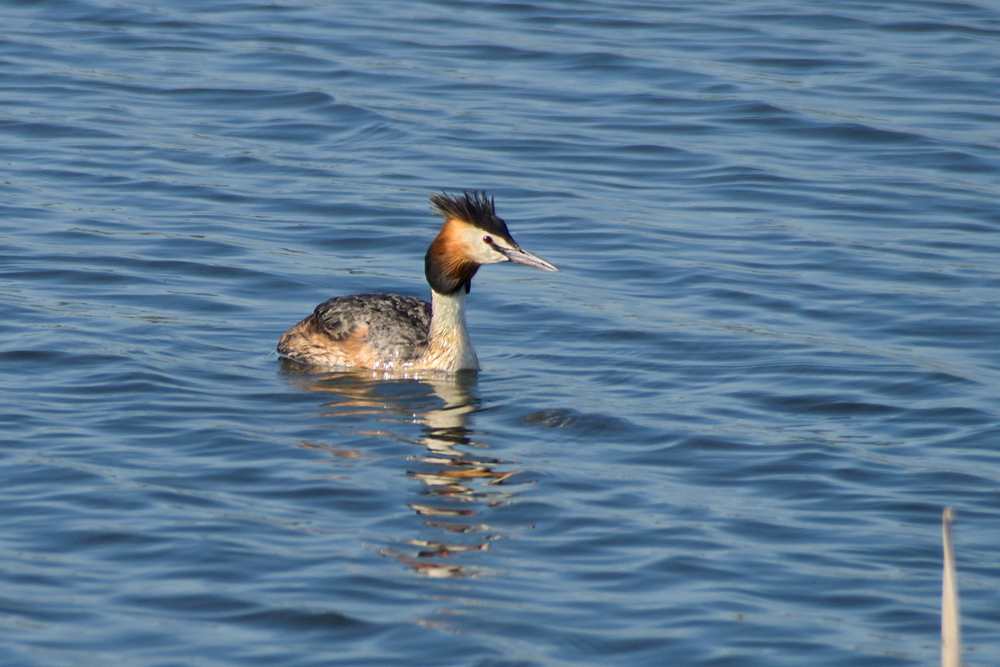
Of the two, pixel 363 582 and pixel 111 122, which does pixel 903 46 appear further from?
pixel 363 582

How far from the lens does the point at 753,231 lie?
14.8 m

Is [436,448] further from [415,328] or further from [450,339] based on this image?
[415,328]

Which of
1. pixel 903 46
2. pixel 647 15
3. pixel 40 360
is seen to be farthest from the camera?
pixel 647 15

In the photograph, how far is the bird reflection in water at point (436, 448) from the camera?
26.8 feet

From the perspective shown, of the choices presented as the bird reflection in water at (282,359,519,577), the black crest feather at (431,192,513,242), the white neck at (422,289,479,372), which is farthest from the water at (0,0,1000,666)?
the black crest feather at (431,192,513,242)

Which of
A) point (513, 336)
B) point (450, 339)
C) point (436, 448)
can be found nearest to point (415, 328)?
point (450, 339)

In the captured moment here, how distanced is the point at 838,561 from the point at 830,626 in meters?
0.75

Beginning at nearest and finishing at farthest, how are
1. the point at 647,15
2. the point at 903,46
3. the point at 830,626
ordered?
the point at 830,626 → the point at 903,46 → the point at 647,15

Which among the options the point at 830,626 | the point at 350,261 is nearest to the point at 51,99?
the point at 350,261

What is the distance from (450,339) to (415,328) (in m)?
0.48

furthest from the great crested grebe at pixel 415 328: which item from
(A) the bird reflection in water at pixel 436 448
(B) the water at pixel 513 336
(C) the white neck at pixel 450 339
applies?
(B) the water at pixel 513 336

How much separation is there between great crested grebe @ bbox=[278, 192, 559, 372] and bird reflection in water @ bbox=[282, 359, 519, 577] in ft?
0.36

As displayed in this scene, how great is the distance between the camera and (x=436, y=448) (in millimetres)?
9680

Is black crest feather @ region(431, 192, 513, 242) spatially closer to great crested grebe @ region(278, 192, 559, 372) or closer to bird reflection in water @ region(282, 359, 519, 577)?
great crested grebe @ region(278, 192, 559, 372)
